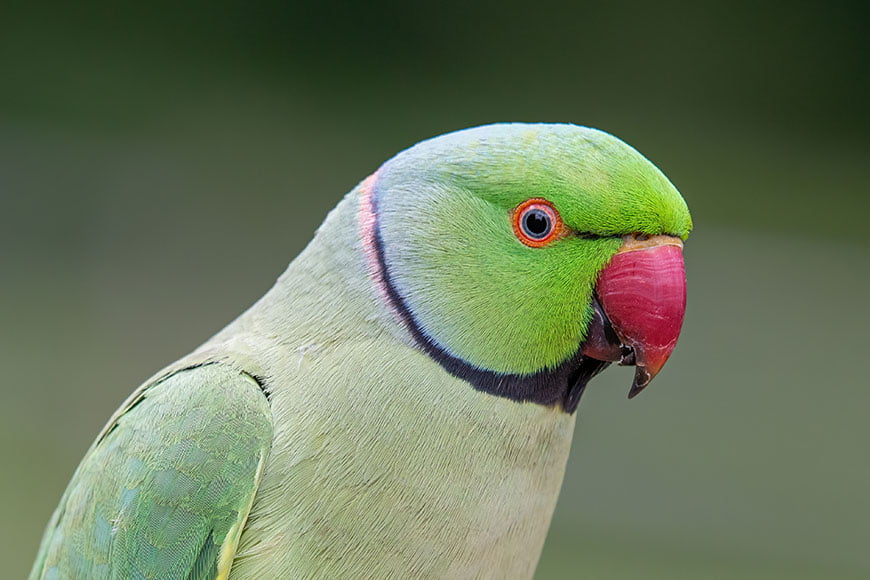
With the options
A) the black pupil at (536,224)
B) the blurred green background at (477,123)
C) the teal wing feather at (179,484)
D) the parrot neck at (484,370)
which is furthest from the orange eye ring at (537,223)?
the blurred green background at (477,123)

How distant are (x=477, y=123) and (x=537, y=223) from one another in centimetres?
259

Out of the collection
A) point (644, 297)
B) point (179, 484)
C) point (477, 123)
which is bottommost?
point (179, 484)

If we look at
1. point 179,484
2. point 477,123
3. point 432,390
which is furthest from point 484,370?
point 477,123

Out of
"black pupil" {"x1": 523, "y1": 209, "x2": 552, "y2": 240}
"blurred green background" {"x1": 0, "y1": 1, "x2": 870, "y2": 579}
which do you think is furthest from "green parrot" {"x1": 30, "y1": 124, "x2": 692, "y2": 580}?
"blurred green background" {"x1": 0, "y1": 1, "x2": 870, "y2": 579}

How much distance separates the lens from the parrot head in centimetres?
116

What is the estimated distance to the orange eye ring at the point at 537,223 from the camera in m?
1.17

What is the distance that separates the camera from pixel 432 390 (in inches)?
46.8

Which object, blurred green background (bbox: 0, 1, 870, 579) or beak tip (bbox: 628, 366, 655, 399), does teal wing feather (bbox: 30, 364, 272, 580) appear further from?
blurred green background (bbox: 0, 1, 870, 579)

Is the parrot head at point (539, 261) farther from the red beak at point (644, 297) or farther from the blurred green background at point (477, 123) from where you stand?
the blurred green background at point (477, 123)

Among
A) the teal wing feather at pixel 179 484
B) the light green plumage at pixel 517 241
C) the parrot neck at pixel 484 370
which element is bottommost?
the teal wing feather at pixel 179 484

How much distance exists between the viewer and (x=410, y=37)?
3.57 m

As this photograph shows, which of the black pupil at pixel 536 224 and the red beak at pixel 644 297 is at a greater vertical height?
the black pupil at pixel 536 224

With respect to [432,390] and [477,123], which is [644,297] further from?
[477,123]

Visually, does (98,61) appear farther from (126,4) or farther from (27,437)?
(27,437)
